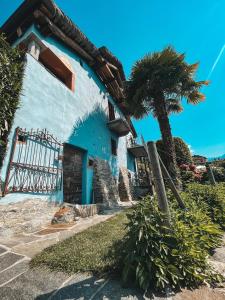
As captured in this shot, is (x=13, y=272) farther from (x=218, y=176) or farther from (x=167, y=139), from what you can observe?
(x=218, y=176)

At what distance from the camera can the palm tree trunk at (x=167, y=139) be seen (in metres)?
8.52

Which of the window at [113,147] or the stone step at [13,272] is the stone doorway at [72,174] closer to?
the window at [113,147]

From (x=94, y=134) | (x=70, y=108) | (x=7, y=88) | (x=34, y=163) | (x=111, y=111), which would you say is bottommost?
(x=34, y=163)

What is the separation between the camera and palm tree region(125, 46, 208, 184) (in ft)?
31.4

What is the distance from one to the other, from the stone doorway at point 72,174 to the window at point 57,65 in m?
3.07

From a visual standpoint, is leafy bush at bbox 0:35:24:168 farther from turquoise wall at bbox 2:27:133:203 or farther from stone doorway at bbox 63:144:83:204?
stone doorway at bbox 63:144:83:204

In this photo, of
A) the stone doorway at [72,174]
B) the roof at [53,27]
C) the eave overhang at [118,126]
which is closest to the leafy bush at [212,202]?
the stone doorway at [72,174]

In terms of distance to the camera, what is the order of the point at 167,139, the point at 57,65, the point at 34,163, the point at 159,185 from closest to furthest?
the point at 159,185
the point at 34,163
the point at 57,65
the point at 167,139

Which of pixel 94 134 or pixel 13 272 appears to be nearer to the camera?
pixel 13 272

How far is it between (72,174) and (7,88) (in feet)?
14.2

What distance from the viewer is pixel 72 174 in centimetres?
759

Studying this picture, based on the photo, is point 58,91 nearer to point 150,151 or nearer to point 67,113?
point 67,113

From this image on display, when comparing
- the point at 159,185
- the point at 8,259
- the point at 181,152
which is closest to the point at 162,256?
the point at 159,185

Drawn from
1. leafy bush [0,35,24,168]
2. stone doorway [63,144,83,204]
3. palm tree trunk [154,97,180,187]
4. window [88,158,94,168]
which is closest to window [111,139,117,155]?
window [88,158,94,168]
